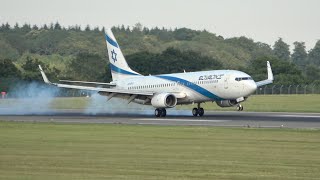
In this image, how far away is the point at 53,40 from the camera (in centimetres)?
18338

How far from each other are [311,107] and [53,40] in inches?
4315

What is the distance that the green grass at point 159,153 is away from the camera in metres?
25.2

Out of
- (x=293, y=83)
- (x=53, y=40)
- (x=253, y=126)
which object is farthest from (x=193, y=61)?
(x=253, y=126)

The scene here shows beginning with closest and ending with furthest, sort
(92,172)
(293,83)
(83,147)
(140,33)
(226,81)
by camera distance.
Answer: (92,172)
(83,147)
(226,81)
(293,83)
(140,33)

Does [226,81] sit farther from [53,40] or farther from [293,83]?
[53,40]

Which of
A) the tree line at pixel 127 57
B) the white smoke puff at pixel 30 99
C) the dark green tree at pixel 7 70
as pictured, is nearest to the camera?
the white smoke puff at pixel 30 99

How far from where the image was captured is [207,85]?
63219mm

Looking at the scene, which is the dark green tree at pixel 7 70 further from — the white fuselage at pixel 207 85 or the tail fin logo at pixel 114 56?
the white fuselage at pixel 207 85

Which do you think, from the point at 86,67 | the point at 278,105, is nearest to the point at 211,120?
the point at 278,105

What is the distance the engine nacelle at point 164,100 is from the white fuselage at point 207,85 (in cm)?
76

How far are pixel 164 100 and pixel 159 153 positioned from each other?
32664 mm

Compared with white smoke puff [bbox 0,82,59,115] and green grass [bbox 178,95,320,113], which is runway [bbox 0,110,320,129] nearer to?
green grass [bbox 178,95,320,113]

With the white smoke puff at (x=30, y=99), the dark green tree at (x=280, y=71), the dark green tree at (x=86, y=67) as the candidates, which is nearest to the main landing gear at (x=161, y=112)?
the white smoke puff at (x=30, y=99)

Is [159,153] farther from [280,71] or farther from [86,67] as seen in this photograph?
[86,67]
